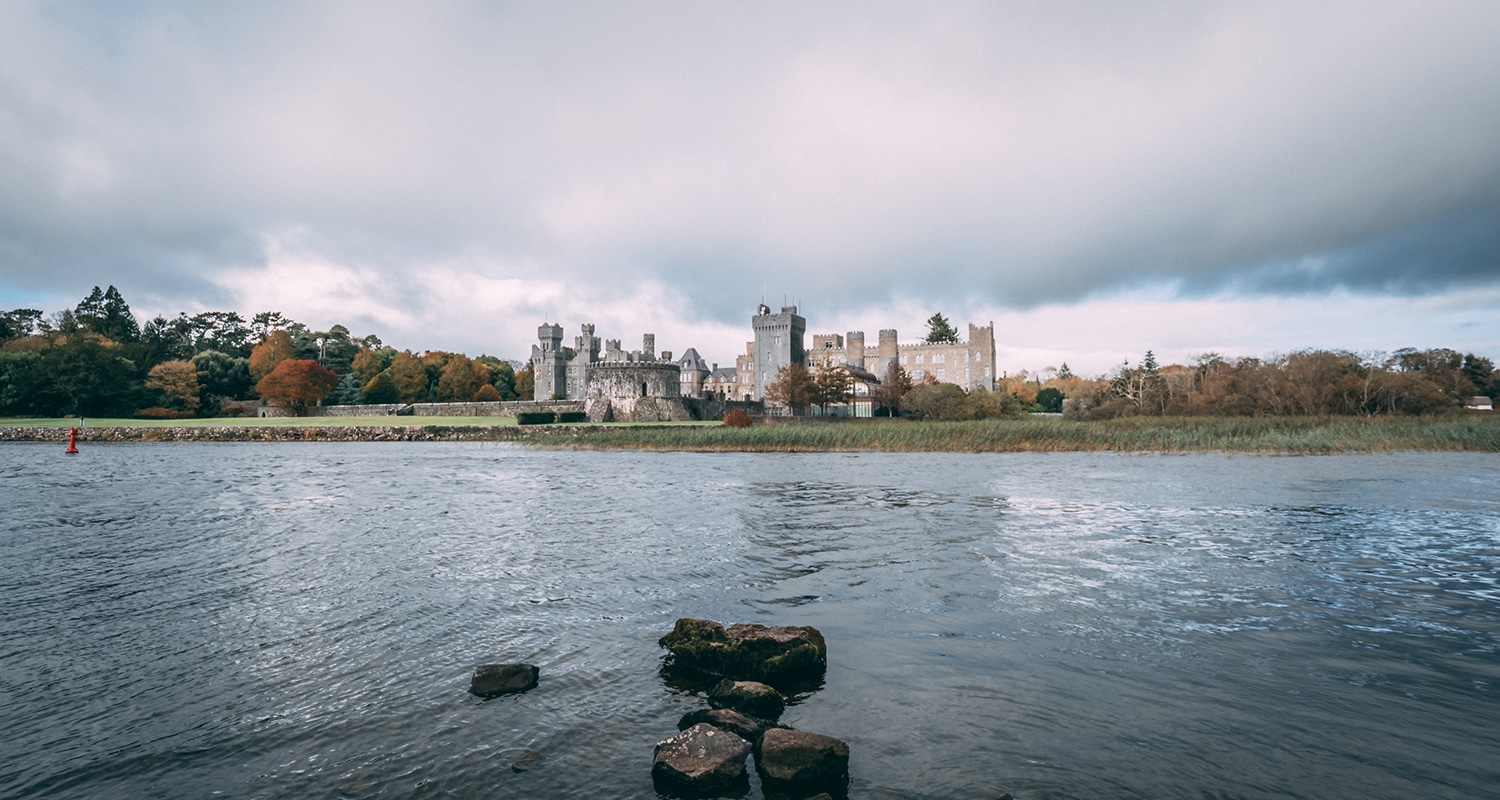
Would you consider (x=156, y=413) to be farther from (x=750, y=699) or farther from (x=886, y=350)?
(x=886, y=350)

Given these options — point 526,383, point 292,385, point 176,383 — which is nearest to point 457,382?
point 526,383

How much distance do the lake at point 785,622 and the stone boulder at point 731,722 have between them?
28 centimetres

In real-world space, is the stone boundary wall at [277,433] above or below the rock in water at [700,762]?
above

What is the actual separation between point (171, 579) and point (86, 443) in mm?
50616

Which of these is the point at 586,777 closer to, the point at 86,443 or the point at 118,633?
the point at 118,633

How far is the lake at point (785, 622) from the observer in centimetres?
468

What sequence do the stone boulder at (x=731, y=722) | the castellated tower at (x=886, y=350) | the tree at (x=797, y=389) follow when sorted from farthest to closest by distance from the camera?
the castellated tower at (x=886, y=350) → the tree at (x=797, y=389) → the stone boulder at (x=731, y=722)

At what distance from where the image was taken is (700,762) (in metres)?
4.44

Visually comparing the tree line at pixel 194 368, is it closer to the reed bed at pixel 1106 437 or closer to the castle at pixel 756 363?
the castle at pixel 756 363

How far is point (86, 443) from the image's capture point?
153ft

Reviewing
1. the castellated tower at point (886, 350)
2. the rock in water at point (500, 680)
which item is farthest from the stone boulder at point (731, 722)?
the castellated tower at point (886, 350)

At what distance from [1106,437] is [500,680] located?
35.4 metres

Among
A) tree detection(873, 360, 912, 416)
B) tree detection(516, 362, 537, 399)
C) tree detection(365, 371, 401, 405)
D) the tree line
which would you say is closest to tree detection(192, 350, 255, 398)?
the tree line

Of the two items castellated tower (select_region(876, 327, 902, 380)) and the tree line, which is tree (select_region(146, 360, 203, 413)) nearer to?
the tree line
